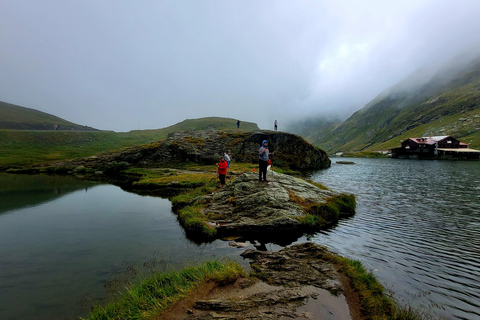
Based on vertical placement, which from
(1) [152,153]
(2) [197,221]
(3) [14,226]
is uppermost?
(1) [152,153]

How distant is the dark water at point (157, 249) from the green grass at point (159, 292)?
1.89 meters

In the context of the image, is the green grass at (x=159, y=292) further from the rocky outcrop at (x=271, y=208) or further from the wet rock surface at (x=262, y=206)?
the wet rock surface at (x=262, y=206)

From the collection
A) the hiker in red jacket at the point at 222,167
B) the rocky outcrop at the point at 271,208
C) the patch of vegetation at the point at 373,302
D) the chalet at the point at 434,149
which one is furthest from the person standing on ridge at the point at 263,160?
the chalet at the point at 434,149

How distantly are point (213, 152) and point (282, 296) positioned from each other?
224 ft

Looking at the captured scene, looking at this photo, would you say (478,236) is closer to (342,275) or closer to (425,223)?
(425,223)

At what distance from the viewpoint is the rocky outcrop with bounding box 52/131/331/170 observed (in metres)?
73.1

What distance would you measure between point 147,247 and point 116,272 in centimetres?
338

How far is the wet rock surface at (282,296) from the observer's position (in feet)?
22.7

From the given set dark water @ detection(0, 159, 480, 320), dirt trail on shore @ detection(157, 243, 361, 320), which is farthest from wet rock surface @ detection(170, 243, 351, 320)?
dark water @ detection(0, 159, 480, 320)

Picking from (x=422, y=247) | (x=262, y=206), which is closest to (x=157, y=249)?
(x=262, y=206)

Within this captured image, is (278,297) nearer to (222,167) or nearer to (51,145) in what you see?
(222,167)

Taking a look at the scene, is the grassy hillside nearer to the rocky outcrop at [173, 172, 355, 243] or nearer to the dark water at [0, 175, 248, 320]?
the dark water at [0, 175, 248, 320]

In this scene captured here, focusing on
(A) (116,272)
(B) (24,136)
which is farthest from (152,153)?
(B) (24,136)

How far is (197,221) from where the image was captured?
18469 mm
